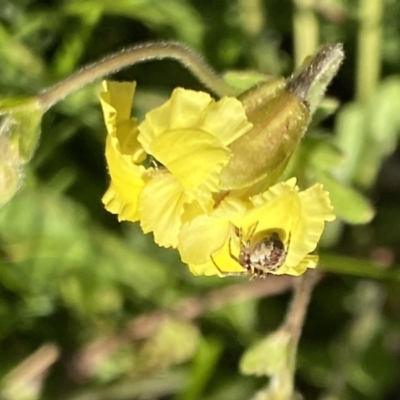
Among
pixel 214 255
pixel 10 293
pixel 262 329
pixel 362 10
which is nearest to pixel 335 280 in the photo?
pixel 262 329

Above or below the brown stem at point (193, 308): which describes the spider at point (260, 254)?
below

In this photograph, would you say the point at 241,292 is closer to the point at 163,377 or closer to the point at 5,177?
the point at 163,377

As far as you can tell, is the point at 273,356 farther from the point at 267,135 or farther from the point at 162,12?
the point at 162,12

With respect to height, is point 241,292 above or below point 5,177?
above

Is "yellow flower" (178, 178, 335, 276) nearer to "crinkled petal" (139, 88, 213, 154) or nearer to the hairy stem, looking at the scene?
"crinkled petal" (139, 88, 213, 154)

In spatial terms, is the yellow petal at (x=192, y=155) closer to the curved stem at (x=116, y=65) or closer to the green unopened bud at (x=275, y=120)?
the green unopened bud at (x=275, y=120)

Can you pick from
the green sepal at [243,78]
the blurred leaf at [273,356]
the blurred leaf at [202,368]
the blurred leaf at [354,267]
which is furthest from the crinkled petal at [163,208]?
the blurred leaf at [202,368]
